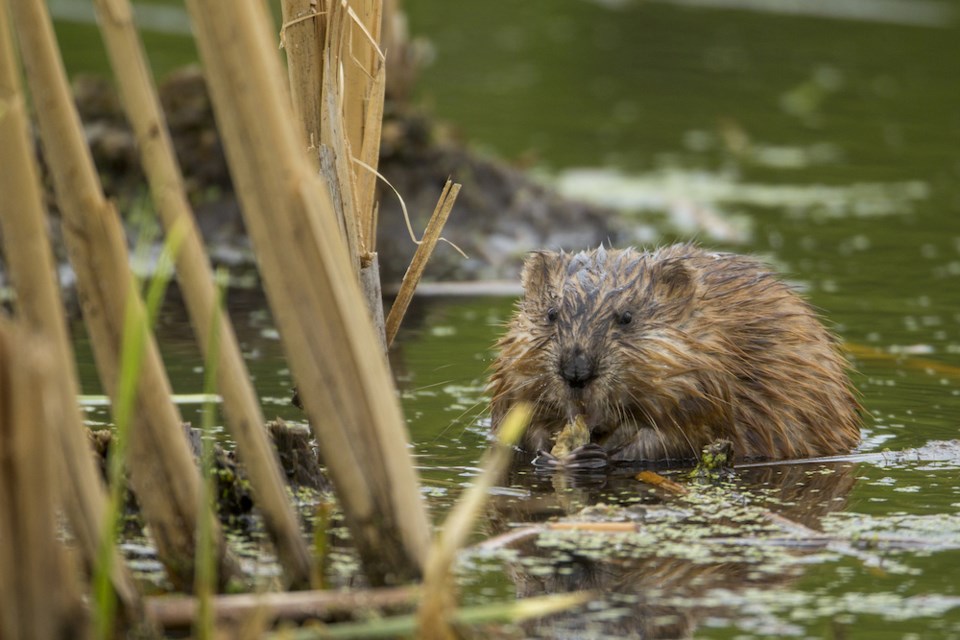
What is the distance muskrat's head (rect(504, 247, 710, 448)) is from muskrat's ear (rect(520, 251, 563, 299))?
0.10 metres

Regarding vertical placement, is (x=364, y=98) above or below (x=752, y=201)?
above

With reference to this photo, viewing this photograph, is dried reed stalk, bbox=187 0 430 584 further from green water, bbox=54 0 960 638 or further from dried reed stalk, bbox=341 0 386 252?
dried reed stalk, bbox=341 0 386 252

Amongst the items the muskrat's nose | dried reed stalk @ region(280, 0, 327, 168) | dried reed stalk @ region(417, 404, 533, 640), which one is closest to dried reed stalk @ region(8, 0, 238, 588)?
dried reed stalk @ region(417, 404, 533, 640)

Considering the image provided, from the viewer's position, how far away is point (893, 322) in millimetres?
7207

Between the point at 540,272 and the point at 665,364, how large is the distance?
591 mm

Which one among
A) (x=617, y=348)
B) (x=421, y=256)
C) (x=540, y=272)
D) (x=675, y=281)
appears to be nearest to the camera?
(x=421, y=256)

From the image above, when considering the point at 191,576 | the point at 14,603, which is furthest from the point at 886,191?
the point at 14,603

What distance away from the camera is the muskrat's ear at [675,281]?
5078mm

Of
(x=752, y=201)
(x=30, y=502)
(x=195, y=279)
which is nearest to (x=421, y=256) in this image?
(x=195, y=279)

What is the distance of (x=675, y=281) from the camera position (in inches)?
200

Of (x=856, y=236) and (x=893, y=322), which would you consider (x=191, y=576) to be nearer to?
(x=893, y=322)

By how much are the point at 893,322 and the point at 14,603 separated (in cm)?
532

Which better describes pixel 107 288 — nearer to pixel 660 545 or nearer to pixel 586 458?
pixel 660 545

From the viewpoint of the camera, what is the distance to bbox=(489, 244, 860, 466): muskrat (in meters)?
4.90
